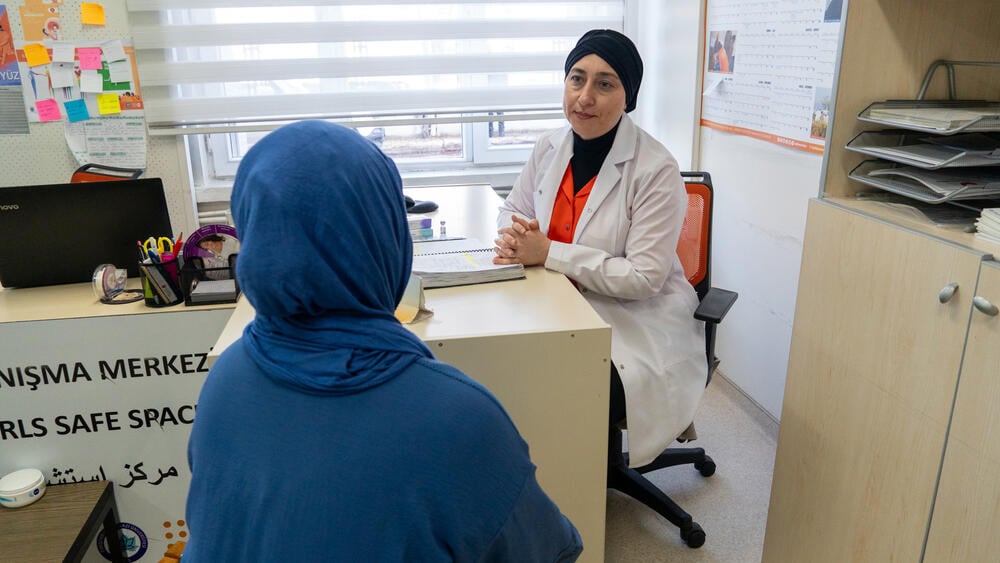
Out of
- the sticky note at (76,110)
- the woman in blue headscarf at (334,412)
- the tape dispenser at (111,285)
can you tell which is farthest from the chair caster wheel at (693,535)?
the sticky note at (76,110)

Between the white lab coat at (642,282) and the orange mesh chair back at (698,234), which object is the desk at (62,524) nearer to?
the white lab coat at (642,282)

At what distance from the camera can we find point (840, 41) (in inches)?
58.8

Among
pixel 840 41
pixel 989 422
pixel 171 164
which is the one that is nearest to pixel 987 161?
pixel 840 41

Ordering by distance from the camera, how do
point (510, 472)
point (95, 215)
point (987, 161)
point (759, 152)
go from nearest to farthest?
point (510, 472), point (987, 161), point (95, 215), point (759, 152)

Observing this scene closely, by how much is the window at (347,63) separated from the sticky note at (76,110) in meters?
0.24

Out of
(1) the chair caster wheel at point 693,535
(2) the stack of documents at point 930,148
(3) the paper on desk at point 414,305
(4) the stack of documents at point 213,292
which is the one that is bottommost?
(1) the chair caster wheel at point 693,535

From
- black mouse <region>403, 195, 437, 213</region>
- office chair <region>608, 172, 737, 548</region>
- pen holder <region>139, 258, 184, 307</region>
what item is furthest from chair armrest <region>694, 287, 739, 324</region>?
pen holder <region>139, 258, 184, 307</region>

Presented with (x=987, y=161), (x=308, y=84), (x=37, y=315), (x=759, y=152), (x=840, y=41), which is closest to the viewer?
(x=987, y=161)

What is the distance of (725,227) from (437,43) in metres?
1.56

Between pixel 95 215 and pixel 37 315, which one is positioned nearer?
pixel 37 315

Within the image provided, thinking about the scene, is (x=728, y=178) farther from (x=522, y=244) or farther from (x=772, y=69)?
(x=522, y=244)

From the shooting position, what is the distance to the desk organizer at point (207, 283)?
181 centimetres

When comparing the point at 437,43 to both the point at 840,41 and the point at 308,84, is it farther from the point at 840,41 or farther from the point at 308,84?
the point at 840,41

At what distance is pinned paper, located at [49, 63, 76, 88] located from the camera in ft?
9.55
